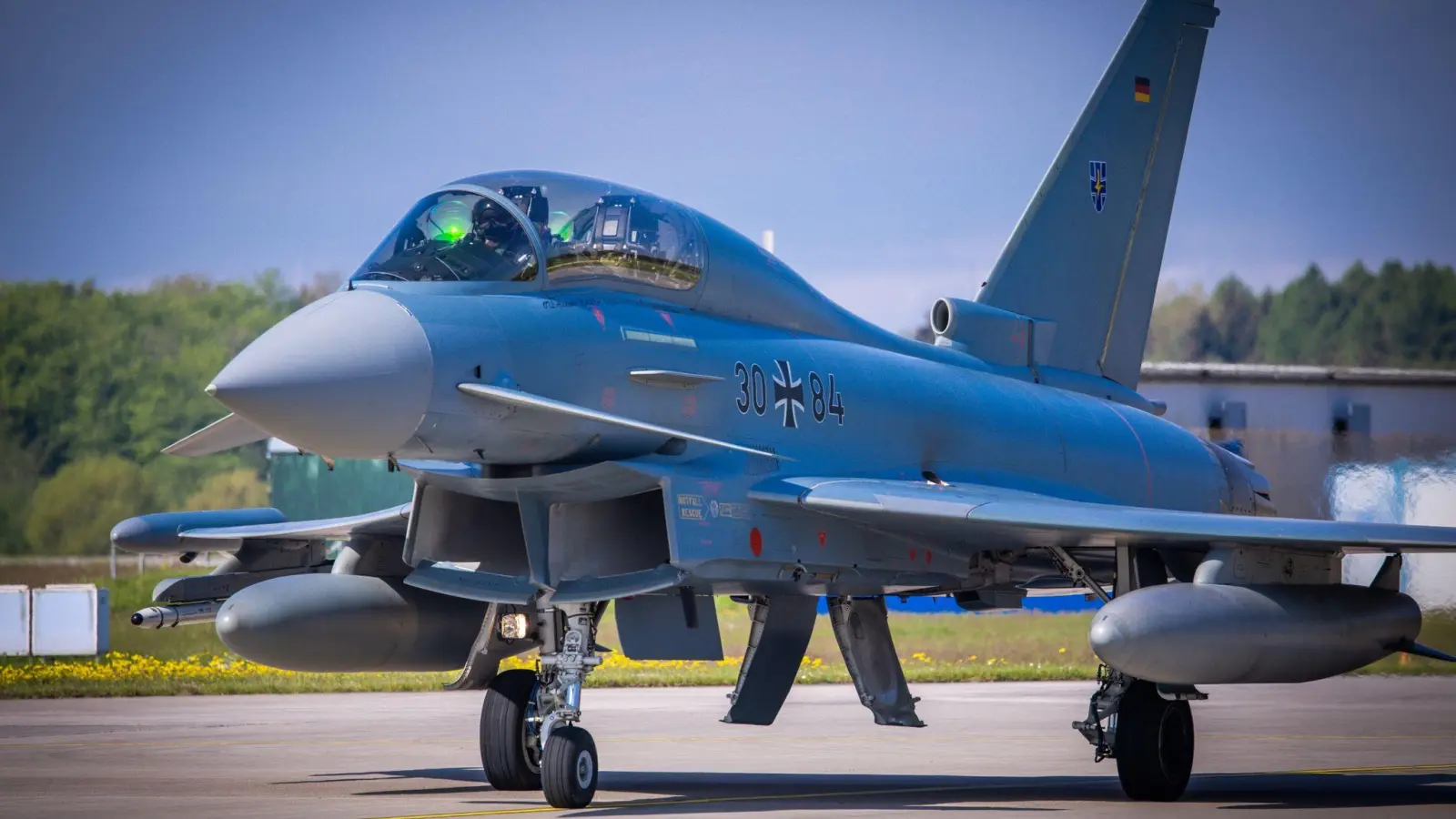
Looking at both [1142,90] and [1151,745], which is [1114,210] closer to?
Answer: [1142,90]

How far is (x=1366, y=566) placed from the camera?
22.5 metres

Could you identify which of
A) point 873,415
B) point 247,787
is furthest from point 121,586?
point 873,415

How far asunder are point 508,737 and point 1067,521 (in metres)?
3.53

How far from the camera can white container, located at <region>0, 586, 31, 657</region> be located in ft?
71.1

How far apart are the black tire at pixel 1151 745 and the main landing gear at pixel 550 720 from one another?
3.27 m

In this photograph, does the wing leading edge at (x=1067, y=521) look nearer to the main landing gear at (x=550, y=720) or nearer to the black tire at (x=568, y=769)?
the main landing gear at (x=550, y=720)

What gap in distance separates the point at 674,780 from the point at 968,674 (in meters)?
11.1

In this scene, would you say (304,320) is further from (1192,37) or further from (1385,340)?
(1385,340)

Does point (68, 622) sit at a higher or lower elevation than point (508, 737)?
lower

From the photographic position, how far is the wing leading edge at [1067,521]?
9.66 meters

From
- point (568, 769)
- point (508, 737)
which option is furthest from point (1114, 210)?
point (568, 769)

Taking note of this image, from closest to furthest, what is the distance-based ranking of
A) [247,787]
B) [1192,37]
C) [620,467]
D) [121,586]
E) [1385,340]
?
1. [620,467]
2. [247,787]
3. [1192,37]
4. [121,586]
5. [1385,340]

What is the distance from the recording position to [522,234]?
9.12m

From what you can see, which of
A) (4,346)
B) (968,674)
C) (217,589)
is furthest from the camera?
(4,346)
